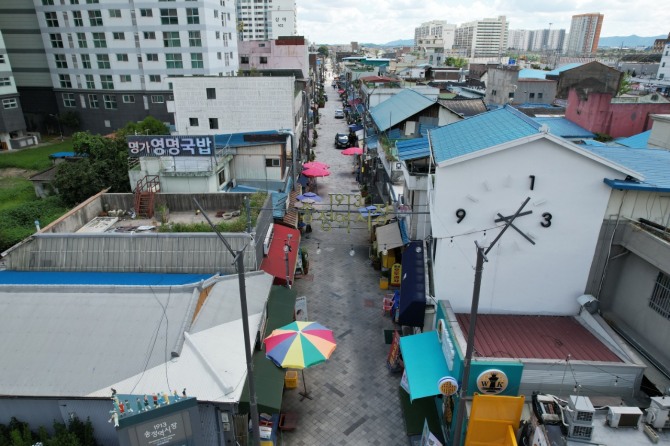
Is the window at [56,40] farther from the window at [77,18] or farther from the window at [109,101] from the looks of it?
the window at [109,101]

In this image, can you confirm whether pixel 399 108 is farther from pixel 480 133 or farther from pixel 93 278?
pixel 93 278

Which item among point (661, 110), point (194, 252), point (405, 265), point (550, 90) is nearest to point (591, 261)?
point (405, 265)

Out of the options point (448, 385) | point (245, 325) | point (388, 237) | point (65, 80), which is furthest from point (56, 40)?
point (448, 385)

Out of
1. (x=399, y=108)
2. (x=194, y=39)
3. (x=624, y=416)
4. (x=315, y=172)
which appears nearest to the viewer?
(x=624, y=416)

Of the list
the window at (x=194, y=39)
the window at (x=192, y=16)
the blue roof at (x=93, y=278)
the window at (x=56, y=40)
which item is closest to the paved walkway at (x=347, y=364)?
the blue roof at (x=93, y=278)

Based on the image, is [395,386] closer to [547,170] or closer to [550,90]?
[547,170]

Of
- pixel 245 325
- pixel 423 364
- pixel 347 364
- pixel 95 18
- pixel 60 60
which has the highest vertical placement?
pixel 95 18
